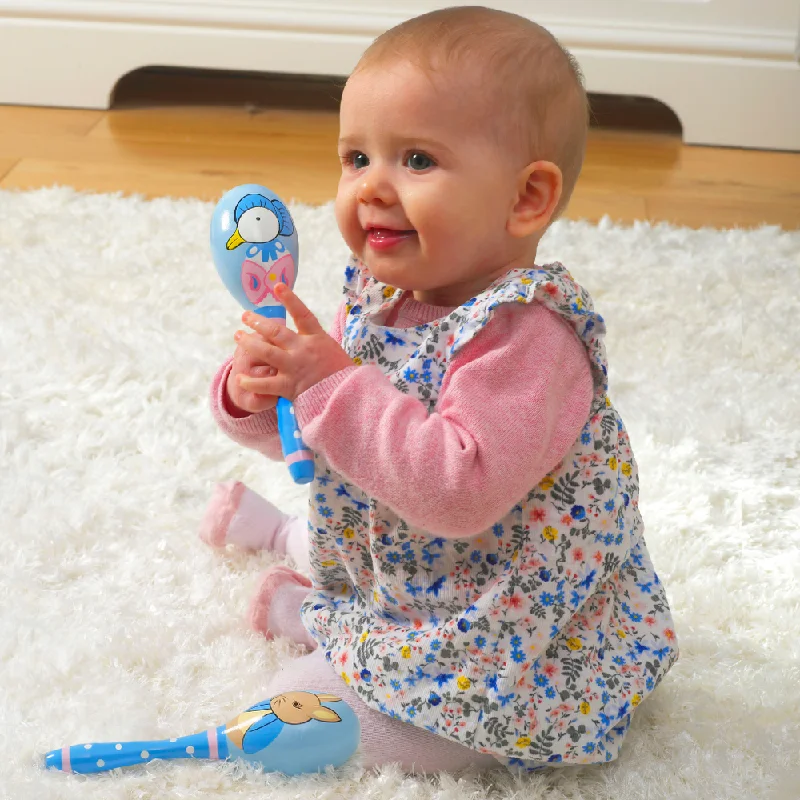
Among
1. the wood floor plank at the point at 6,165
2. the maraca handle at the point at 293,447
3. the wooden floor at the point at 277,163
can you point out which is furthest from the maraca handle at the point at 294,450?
the wood floor plank at the point at 6,165

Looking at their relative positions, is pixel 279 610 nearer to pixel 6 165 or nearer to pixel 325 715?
pixel 325 715

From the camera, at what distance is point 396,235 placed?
69 cm

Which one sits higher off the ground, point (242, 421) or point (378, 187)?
point (378, 187)

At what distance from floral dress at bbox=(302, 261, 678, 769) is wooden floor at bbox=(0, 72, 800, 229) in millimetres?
1042

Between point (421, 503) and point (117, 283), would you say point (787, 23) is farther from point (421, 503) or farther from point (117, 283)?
point (421, 503)

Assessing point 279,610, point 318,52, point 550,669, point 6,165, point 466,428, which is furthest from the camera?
point 318,52

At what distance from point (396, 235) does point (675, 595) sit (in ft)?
1.38

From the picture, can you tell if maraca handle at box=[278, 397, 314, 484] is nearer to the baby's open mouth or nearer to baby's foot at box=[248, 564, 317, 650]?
the baby's open mouth

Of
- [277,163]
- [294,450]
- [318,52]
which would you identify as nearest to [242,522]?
[294,450]

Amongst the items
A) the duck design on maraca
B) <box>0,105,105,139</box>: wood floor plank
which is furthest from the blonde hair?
<box>0,105,105,139</box>: wood floor plank

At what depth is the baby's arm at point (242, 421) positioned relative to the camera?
742mm

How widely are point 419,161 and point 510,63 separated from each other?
3.1 inches

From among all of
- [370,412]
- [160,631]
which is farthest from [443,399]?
[160,631]

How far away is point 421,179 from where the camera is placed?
0.67m
